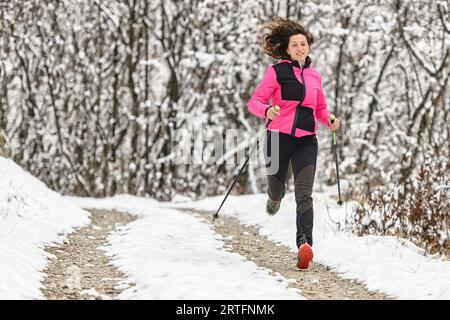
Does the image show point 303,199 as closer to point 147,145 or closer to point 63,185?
point 147,145

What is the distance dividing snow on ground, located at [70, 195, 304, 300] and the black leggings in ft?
2.13

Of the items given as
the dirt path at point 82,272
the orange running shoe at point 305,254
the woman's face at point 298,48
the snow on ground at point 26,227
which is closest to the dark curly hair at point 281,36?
the woman's face at point 298,48

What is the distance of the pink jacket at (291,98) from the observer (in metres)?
6.13

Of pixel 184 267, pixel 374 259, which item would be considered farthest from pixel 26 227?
pixel 374 259

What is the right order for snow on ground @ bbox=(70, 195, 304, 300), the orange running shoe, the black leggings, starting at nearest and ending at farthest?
snow on ground @ bbox=(70, 195, 304, 300) < the orange running shoe < the black leggings

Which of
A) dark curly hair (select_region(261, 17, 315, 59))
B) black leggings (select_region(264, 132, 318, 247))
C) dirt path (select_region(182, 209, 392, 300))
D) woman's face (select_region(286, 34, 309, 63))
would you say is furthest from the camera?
Result: dark curly hair (select_region(261, 17, 315, 59))

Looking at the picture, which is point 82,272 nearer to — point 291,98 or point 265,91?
point 265,91

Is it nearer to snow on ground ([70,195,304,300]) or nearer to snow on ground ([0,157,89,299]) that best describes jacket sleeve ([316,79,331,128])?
snow on ground ([70,195,304,300])

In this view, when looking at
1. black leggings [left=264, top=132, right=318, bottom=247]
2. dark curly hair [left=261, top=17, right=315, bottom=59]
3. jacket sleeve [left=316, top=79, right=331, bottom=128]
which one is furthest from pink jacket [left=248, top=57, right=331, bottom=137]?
dark curly hair [left=261, top=17, right=315, bottom=59]

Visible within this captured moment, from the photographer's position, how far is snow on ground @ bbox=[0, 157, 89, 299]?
483 cm

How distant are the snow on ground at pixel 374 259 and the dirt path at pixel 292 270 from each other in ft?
0.51

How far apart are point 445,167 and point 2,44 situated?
1658 centimetres

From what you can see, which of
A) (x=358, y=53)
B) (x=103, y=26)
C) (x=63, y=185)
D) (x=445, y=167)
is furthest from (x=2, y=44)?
(x=445, y=167)

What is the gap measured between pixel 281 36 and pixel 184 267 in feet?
9.22
